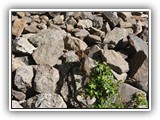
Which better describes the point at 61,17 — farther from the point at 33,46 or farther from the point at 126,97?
the point at 126,97

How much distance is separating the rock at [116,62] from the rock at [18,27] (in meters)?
0.77

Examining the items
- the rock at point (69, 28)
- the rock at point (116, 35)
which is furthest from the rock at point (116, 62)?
the rock at point (69, 28)

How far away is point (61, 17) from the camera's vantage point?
5.35 meters

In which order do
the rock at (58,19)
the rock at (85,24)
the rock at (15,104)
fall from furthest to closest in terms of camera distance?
1. the rock at (85,24)
2. the rock at (58,19)
3. the rock at (15,104)

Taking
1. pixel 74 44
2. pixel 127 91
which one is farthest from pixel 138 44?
pixel 74 44

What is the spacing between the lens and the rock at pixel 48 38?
5350 mm

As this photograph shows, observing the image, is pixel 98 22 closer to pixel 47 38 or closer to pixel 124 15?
pixel 124 15

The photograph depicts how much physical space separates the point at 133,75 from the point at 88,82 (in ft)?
1.36

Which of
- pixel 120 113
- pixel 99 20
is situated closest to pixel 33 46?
pixel 99 20

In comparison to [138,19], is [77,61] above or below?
below

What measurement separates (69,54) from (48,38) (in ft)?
0.79

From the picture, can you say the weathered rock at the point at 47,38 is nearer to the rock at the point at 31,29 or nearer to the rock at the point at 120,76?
the rock at the point at 31,29

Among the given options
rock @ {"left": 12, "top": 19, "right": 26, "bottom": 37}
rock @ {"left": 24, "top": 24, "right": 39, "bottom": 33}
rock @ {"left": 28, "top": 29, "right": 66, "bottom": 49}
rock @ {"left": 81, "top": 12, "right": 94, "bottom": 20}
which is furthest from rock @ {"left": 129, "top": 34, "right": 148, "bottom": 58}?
rock @ {"left": 12, "top": 19, "right": 26, "bottom": 37}

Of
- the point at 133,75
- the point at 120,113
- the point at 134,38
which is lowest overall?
the point at 120,113
